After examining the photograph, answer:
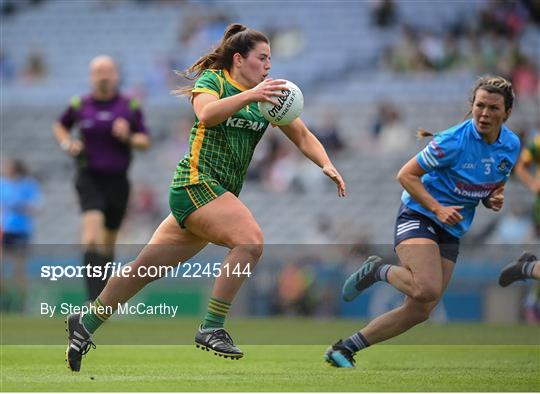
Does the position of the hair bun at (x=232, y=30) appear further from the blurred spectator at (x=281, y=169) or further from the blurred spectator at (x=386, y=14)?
the blurred spectator at (x=386, y=14)

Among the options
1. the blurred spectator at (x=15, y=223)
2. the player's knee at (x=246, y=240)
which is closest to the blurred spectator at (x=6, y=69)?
the blurred spectator at (x=15, y=223)

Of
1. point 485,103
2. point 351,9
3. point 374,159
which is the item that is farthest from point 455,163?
point 351,9

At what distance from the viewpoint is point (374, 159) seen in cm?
2144

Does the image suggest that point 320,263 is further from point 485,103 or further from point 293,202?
point 485,103

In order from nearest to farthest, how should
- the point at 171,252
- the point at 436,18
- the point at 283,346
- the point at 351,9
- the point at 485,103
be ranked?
the point at 171,252, the point at 485,103, the point at 283,346, the point at 436,18, the point at 351,9

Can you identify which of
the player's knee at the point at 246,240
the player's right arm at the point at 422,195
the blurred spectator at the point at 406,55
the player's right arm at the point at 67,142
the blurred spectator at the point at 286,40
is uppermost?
the player's right arm at the point at 422,195

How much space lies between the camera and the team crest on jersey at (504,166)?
8.32 meters

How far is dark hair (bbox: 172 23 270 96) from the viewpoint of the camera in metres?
7.69

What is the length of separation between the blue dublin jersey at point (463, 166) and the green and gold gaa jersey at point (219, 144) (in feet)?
4.26

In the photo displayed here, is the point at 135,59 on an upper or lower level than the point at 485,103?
lower

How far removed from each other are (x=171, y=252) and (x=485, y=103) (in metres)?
2.34

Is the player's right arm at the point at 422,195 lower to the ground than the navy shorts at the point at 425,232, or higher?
higher

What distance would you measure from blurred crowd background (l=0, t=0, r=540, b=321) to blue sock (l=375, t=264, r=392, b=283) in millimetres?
7786

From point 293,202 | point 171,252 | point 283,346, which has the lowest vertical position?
point 293,202
